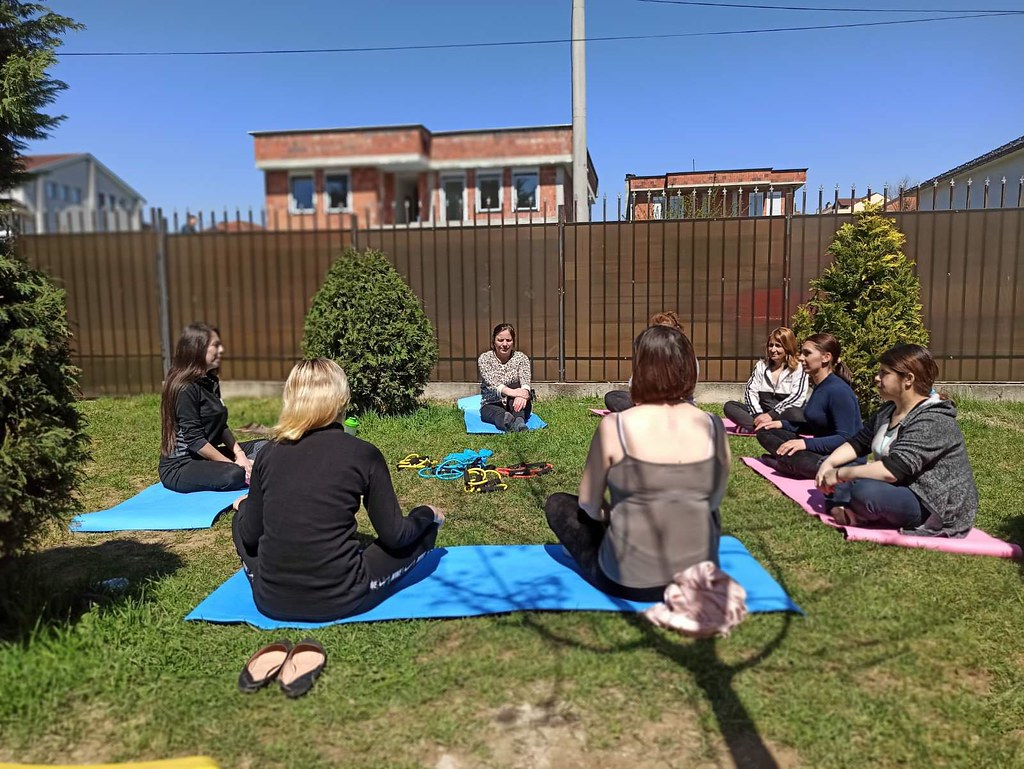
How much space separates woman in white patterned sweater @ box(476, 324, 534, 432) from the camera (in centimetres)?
780

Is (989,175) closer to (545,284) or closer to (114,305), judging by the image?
(545,284)

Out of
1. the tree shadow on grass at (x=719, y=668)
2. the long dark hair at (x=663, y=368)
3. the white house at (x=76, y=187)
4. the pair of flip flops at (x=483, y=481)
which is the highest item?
the white house at (x=76, y=187)

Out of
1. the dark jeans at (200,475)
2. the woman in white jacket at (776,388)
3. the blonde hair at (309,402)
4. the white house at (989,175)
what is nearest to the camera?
the blonde hair at (309,402)

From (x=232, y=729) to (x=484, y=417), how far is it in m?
5.47

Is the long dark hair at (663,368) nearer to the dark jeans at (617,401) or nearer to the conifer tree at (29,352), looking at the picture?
the conifer tree at (29,352)

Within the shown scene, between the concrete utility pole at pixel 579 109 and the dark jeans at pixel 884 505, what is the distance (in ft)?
20.6

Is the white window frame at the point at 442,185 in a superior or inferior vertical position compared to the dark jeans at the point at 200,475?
superior

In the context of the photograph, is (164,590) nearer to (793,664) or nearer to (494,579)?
(494,579)

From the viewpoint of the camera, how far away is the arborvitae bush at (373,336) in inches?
309

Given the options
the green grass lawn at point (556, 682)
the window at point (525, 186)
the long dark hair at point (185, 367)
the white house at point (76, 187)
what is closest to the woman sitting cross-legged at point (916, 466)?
the green grass lawn at point (556, 682)

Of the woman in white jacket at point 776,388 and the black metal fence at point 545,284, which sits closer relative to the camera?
the woman in white jacket at point 776,388

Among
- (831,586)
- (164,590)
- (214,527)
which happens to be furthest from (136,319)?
(831,586)

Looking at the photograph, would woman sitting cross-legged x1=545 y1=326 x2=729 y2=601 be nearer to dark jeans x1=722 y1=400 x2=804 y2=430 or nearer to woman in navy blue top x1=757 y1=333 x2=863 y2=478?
woman in navy blue top x1=757 y1=333 x2=863 y2=478

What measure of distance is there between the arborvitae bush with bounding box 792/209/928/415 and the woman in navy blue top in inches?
65.8
